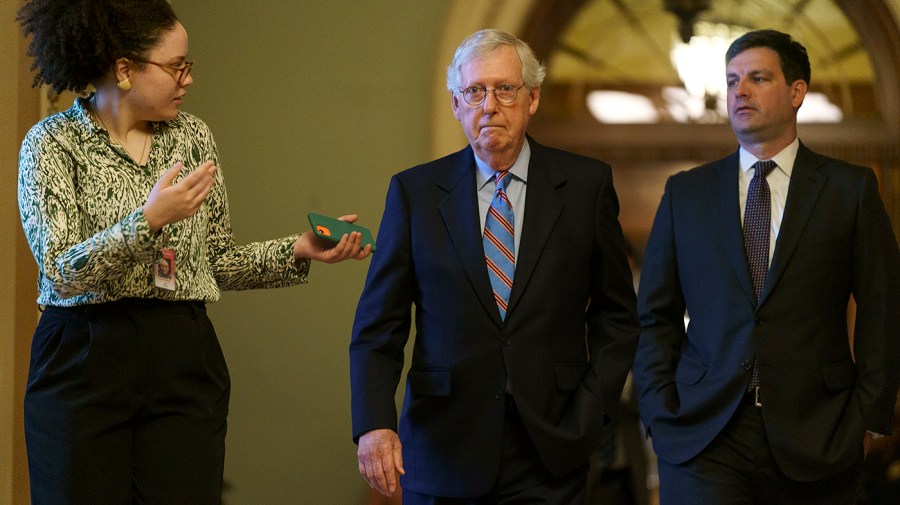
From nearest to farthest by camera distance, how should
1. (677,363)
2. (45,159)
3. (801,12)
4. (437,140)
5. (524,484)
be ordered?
(45,159), (524,484), (677,363), (437,140), (801,12)

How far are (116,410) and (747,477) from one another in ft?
6.36

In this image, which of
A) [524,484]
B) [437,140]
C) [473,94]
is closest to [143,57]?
[473,94]

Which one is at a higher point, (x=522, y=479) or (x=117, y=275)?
(x=117, y=275)

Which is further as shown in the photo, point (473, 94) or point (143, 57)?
point (473, 94)

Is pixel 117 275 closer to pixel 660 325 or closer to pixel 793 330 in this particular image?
pixel 660 325

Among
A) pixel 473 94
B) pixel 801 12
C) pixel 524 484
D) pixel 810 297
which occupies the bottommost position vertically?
pixel 524 484

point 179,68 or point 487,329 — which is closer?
point 179,68

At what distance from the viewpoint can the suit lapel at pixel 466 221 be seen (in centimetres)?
Answer: 313

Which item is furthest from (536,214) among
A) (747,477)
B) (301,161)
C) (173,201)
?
(301,161)

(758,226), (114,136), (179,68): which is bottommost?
(758,226)

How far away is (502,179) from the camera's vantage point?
3277mm

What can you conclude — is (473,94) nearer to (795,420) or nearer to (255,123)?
(795,420)

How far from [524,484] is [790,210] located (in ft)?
4.35

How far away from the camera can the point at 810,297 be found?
368 centimetres
